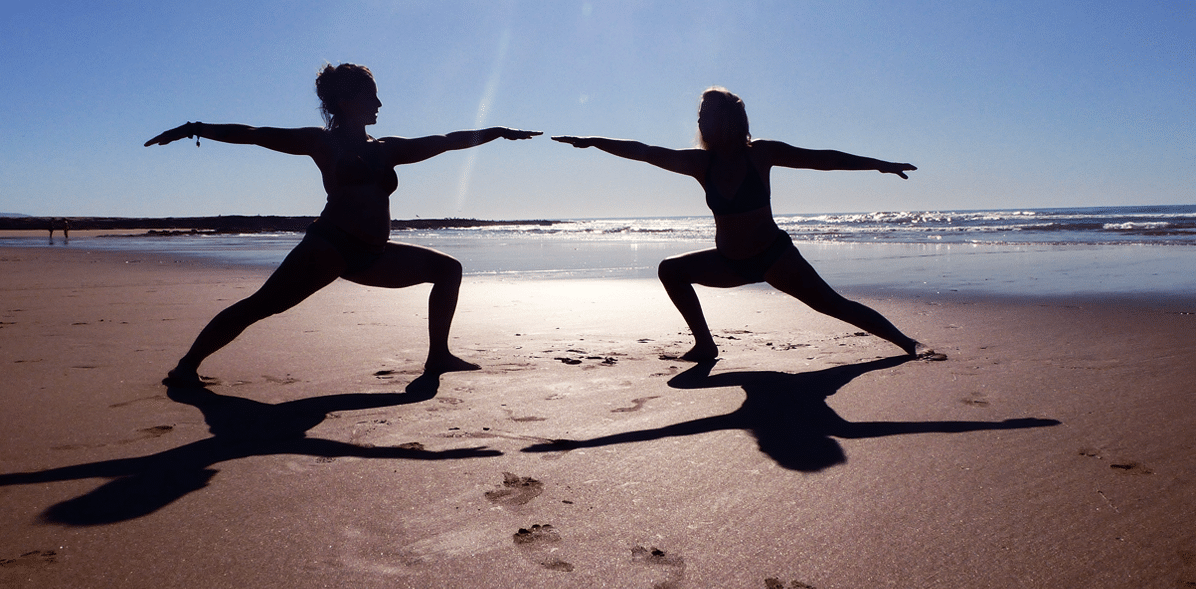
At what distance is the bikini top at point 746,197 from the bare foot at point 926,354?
1.27 meters

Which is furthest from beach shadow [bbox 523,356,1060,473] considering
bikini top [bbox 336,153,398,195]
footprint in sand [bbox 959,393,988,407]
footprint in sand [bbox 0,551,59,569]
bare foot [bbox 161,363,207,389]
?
bare foot [bbox 161,363,207,389]

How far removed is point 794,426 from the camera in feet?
9.87

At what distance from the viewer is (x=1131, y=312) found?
5895 mm

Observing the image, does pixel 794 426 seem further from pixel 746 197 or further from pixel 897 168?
pixel 897 168

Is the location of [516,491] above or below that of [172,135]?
below

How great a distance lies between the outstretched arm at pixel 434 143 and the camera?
4145 millimetres

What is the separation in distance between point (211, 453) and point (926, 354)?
382 centimetres

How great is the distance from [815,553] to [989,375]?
2.53 metres

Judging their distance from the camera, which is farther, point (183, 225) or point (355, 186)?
point (183, 225)

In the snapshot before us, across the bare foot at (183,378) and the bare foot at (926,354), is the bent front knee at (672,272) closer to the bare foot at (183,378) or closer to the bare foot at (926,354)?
the bare foot at (926,354)

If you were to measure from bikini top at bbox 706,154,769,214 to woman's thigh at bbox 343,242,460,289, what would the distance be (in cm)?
162

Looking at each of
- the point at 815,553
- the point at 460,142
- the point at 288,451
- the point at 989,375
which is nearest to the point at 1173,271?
the point at 989,375

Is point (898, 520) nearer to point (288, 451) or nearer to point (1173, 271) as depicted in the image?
point (288, 451)

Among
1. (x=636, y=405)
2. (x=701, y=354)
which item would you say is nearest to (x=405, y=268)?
(x=636, y=405)
